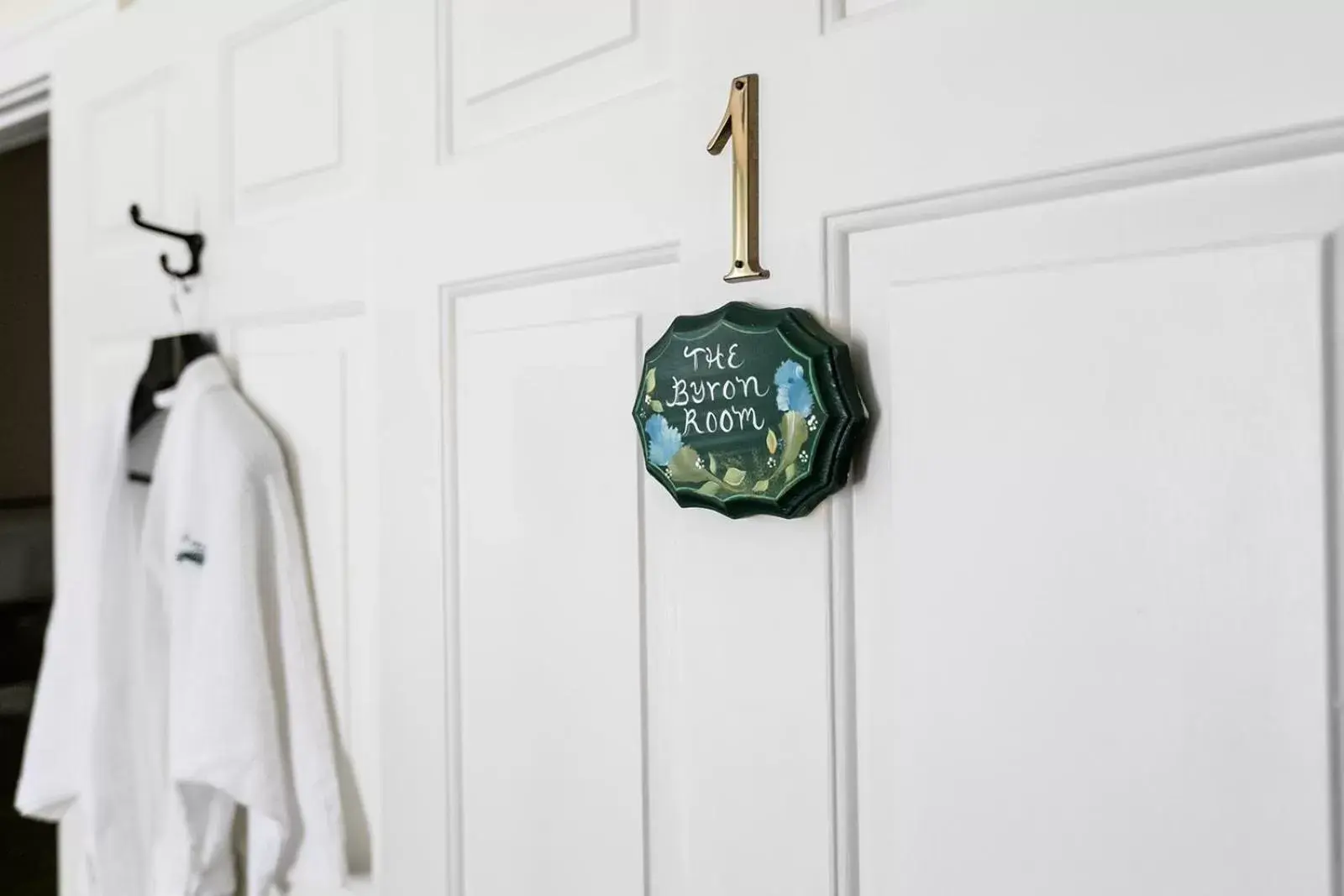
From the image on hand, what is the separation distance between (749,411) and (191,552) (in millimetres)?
702

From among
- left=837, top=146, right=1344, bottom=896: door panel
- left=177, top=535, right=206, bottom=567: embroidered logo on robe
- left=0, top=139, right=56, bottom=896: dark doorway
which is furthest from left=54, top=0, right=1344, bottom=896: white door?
left=0, top=139, right=56, bottom=896: dark doorway

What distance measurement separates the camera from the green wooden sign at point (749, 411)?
0.63 metres

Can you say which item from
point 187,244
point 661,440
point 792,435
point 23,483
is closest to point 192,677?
point 187,244

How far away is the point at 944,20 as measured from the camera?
597mm

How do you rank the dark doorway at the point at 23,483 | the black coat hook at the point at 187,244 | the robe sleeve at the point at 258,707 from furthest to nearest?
the dark doorway at the point at 23,483, the black coat hook at the point at 187,244, the robe sleeve at the point at 258,707

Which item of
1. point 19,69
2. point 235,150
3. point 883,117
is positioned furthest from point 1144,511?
point 19,69

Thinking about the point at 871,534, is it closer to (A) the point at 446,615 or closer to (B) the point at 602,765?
(B) the point at 602,765

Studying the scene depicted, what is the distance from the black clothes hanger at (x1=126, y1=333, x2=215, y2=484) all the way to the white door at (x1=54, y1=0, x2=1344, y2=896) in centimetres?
22

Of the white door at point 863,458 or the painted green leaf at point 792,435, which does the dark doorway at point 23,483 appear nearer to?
the white door at point 863,458

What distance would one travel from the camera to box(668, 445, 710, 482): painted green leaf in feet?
2.29

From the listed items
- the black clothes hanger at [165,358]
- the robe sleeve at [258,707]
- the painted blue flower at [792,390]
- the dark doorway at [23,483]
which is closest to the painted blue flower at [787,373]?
the painted blue flower at [792,390]

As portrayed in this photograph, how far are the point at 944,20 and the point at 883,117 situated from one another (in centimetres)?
6

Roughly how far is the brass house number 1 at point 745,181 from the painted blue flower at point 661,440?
0.11 meters

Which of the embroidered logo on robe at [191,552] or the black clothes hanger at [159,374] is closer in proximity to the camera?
the embroidered logo on robe at [191,552]
